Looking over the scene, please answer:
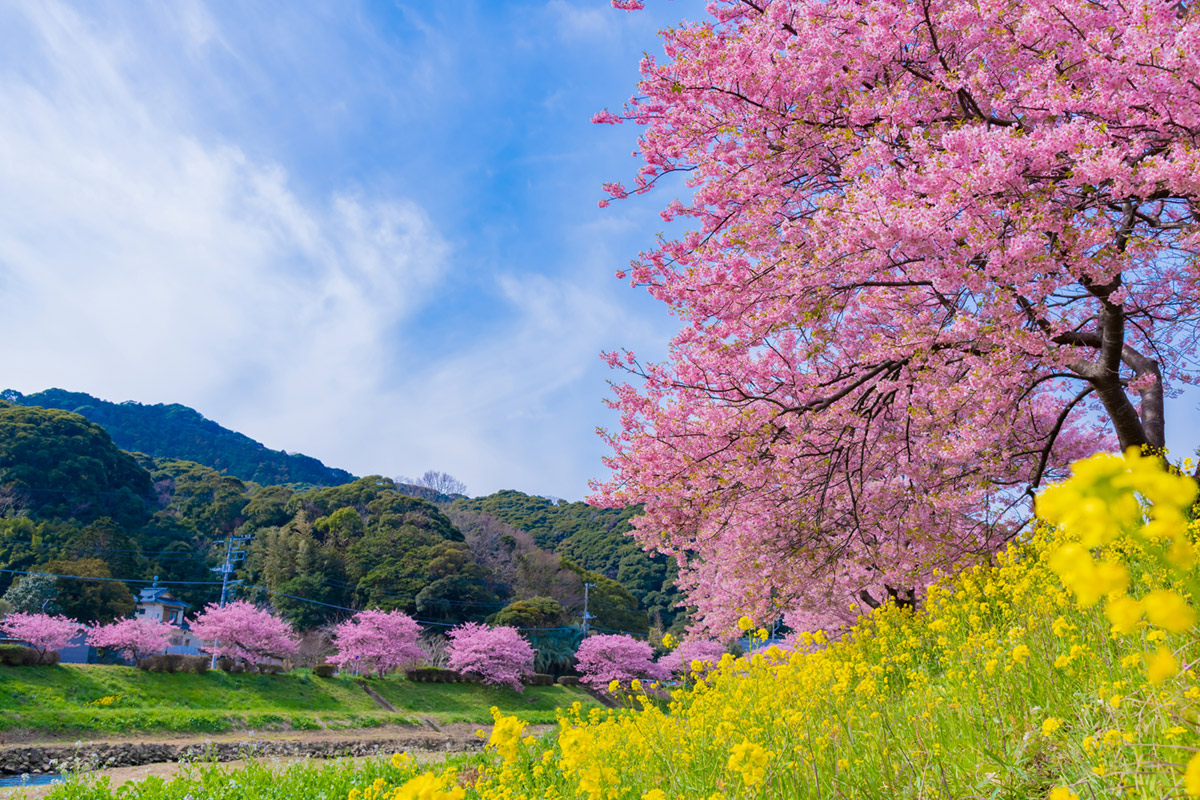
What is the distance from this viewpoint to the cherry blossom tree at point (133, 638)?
70.1 ft

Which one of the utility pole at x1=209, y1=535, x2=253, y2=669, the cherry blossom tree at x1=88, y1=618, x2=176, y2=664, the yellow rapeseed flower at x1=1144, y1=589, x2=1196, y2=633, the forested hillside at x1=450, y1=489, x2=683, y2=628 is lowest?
the yellow rapeseed flower at x1=1144, y1=589, x2=1196, y2=633

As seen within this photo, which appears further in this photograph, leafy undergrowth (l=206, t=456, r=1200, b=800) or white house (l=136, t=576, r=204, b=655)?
white house (l=136, t=576, r=204, b=655)

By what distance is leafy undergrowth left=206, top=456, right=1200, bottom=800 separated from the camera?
2.58ft

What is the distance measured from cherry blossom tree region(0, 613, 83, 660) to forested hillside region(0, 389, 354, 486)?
127 feet

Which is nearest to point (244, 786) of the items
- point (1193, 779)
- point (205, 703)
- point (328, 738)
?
point (1193, 779)

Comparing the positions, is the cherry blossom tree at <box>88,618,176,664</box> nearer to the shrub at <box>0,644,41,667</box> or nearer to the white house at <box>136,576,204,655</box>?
Answer: the shrub at <box>0,644,41,667</box>

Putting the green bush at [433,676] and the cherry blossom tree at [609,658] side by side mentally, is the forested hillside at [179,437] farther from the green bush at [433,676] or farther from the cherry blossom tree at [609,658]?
the cherry blossom tree at [609,658]

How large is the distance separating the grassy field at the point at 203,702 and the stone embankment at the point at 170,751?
5.73 feet

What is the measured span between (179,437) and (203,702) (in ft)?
162

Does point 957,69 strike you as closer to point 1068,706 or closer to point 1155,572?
point 1155,572

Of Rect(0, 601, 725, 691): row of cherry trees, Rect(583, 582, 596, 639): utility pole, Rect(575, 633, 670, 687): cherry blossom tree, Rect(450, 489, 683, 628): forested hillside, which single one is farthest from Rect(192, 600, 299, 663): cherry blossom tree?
Rect(450, 489, 683, 628): forested hillside

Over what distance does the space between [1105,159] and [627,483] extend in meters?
5.41

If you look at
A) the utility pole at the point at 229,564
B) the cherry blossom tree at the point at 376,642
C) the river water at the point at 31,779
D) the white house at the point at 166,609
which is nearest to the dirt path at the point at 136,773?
Result: the river water at the point at 31,779

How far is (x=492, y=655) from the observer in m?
29.5
